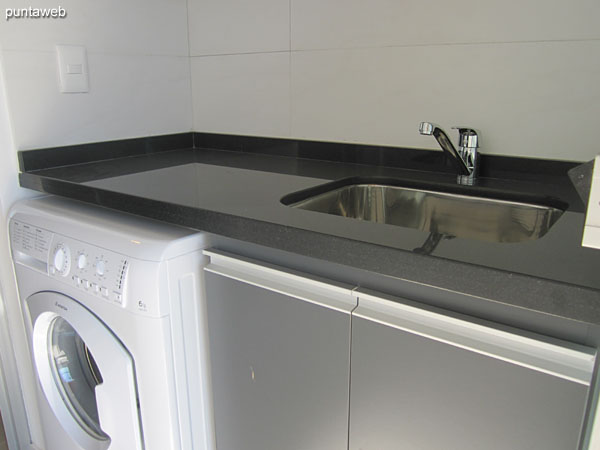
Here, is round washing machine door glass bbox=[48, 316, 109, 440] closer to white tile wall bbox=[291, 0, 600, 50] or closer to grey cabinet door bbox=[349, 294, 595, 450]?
grey cabinet door bbox=[349, 294, 595, 450]

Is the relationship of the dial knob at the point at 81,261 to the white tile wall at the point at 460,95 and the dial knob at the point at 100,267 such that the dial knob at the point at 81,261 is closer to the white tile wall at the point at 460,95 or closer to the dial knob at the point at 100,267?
the dial knob at the point at 100,267

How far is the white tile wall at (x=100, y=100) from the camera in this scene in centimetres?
129

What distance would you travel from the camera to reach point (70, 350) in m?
1.35

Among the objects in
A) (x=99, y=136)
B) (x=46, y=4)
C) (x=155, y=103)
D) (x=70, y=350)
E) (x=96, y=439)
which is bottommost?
(x=96, y=439)

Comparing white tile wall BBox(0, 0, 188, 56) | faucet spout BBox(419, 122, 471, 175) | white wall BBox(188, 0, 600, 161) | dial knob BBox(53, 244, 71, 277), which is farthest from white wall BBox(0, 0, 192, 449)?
faucet spout BBox(419, 122, 471, 175)

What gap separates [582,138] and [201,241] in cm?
89

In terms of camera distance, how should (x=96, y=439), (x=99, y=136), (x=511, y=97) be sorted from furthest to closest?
(x=99, y=136) → (x=96, y=439) → (x=511, y=97)

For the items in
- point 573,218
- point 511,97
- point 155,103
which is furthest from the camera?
point 155,103

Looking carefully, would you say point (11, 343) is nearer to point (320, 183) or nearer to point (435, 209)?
point (320, 183)

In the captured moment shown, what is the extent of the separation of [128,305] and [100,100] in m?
0.80

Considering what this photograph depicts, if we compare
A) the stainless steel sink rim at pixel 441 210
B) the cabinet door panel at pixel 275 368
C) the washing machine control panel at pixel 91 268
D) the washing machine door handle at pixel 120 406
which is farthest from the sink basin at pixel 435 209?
the washing machine door handle at pixel 120 406

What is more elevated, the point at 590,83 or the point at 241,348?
the point at 590,83

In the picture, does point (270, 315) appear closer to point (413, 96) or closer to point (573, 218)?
point (573, 218)

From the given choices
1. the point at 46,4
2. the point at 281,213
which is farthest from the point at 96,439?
the point at 46,4
